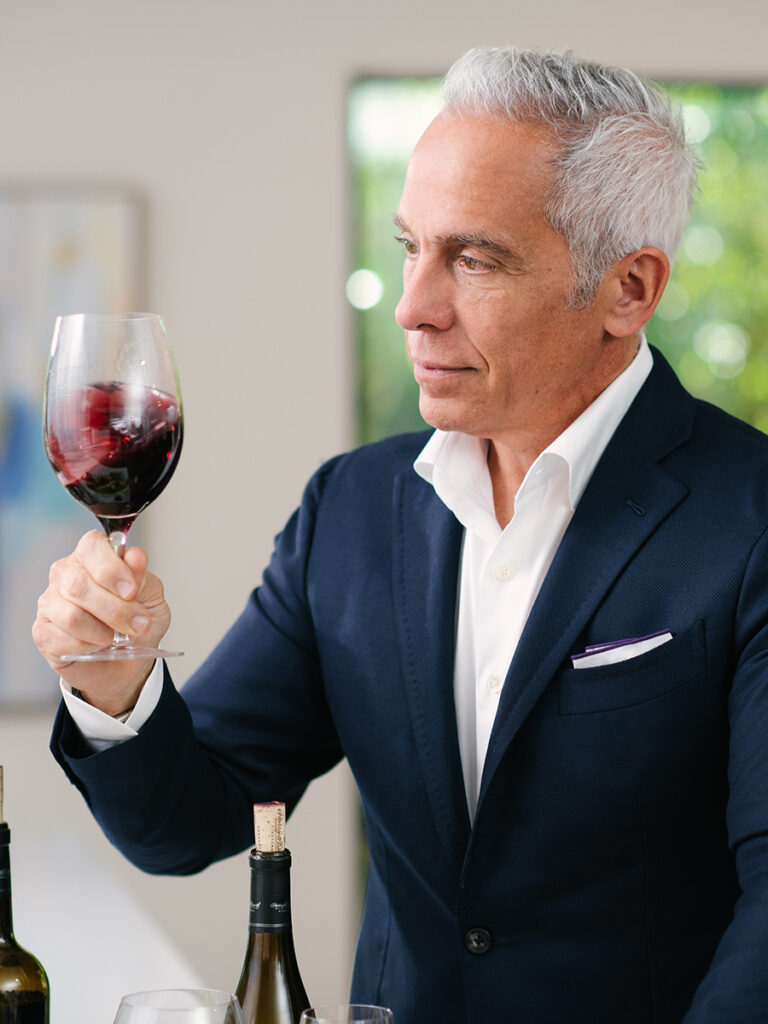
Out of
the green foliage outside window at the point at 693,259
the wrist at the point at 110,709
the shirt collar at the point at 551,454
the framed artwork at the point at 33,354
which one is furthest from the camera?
the green foliage outside window at the point at 693,259

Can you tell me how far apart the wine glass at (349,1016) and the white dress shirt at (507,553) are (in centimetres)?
72

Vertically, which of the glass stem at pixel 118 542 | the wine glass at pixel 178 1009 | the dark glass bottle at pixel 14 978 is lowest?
the dark glass bottle at pixel 14 978

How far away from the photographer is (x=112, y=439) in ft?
3.58

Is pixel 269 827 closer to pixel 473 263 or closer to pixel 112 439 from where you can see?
pixel 112 439

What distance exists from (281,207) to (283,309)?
0.30 m

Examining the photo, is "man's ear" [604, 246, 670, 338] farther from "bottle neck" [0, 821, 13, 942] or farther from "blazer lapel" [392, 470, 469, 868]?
"bottle neck" [0, 821, 13, 942]

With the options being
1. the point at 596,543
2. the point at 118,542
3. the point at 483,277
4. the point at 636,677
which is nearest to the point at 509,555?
the point at 596,543

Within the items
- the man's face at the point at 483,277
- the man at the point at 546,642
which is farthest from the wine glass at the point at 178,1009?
the man's face at the point at 483,277

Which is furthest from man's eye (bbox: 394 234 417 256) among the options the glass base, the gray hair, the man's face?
the glass base

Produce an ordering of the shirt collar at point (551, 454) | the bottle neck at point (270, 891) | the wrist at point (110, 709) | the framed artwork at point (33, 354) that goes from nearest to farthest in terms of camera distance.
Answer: the bottle neck at point (270, 891) → the wrist at point (110, 709) → the shirt collar at point (551, 454) → the framed artwork at point (33, 354)

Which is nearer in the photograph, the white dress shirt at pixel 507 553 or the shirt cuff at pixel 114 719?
the shirt cuff at pixel 114 719

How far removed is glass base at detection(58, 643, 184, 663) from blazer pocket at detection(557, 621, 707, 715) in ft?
1.72

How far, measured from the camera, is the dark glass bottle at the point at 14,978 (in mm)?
1017

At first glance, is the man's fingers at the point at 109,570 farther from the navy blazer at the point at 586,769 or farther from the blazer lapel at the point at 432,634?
the blazer lapel at the point at 432,634
